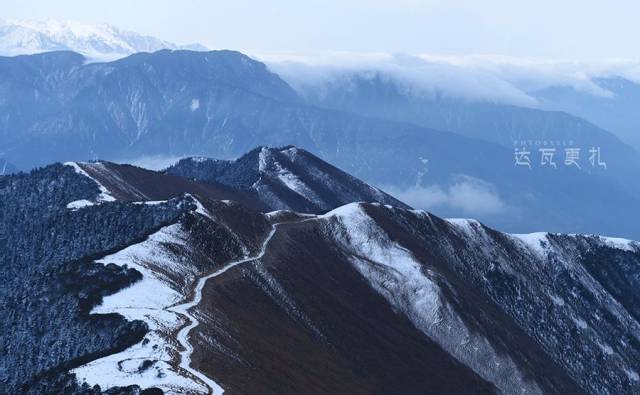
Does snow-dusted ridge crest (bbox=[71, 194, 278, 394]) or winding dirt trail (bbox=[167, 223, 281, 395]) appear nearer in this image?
snow-dusted ridge crest (bbox=[71, 194, 278, 394])

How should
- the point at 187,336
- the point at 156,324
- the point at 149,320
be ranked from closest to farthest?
the point at 187,336 → the point at 156,324 → the point at 149,320

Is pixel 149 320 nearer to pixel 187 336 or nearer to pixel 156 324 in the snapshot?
pixel 156 324

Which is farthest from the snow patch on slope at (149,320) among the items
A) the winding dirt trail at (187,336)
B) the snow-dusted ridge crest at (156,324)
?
the winding dirt trail at (187,336)

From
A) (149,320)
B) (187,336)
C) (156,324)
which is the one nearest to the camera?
(187,336)

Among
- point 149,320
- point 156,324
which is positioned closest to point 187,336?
point 156,324

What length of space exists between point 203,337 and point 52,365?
18940 mm

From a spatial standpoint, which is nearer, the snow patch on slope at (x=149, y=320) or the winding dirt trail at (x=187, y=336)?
the snow patch on slope at (x=149, y=320)

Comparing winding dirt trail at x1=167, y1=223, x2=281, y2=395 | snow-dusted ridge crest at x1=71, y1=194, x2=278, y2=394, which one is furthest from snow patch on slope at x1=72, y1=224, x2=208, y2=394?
winding dirt trail at x1=167, y1=223, x2=281, y2=395

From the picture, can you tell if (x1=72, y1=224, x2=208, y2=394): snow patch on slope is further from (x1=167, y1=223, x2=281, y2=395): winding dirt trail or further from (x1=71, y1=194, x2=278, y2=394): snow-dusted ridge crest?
(x1=167, y1=223, x2=281, y2=395): winding dirt trail

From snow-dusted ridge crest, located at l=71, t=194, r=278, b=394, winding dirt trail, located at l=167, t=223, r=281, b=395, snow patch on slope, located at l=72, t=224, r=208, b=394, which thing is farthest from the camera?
winding dirt trail, located at l=167, t=223, r=281, b=395

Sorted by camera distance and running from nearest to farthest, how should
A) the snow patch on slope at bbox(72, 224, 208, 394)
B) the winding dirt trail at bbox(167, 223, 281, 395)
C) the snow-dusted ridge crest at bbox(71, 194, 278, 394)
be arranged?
1. the snow patch on slope at bbox(72, 224, 208, 394)
2. the snow-dusted ridge crest at bbox(71, 194, 278, 394)
3. the winding dirt trail at bbox(167, 223, 281, 395)

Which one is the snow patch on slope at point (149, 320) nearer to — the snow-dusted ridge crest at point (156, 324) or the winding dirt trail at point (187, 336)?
the snow-dusted ridge crest at point (156, 324)

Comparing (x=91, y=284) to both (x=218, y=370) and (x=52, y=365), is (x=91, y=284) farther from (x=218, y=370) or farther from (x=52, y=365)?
(x=218, y=370)

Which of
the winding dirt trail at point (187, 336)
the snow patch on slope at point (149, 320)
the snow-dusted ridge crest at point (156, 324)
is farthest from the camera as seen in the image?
the winding dirt trail at point (187, 336)
